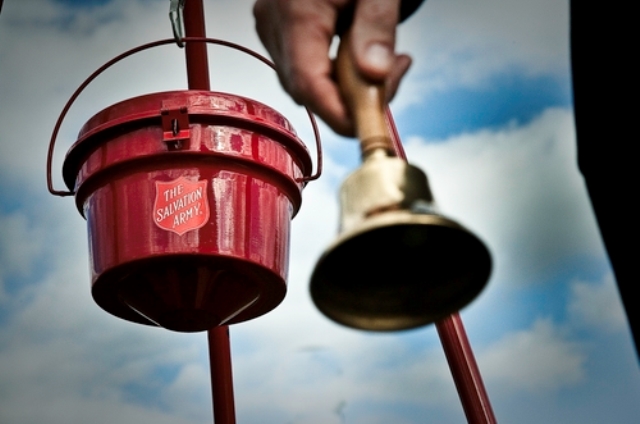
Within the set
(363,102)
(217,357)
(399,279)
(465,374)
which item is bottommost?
(399,279)

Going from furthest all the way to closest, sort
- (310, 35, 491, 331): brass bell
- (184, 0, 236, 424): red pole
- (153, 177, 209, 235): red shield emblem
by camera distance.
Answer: (184, 0, 236, 424): red pole, (153, 177, 209, 235): red shield emblem, (310, 35, 491, 331): brass bell

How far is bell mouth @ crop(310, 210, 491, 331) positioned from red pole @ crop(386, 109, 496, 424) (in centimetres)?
175

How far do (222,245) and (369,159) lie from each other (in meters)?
1.11

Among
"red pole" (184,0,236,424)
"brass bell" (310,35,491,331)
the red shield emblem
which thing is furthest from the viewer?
"red pole" (184,0,236,424)

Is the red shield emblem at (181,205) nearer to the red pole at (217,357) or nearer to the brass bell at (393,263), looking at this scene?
the red pole at (217,357)

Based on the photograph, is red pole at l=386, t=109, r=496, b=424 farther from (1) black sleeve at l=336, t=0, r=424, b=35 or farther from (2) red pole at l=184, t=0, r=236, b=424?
(1) black sleeve at l=336, t=0, r=424, b=35

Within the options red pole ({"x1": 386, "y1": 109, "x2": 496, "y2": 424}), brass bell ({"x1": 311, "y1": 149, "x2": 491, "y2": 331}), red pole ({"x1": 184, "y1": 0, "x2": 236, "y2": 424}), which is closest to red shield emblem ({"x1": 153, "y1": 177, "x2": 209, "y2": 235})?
red pole ({"x1": 184, "y1": 0, "x2": 236, "y2": 424})

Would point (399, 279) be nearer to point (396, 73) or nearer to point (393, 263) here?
point (393, 263)

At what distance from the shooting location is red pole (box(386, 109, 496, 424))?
7.80 ft

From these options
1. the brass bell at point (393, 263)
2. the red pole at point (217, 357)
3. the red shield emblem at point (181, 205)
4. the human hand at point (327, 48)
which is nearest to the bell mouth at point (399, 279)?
the brass bell at point (393, 263)

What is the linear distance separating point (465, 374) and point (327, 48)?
74.2 inches

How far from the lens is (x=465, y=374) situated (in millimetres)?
2406

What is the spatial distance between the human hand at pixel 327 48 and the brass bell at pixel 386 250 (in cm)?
1

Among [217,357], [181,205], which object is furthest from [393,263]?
[217,357]
